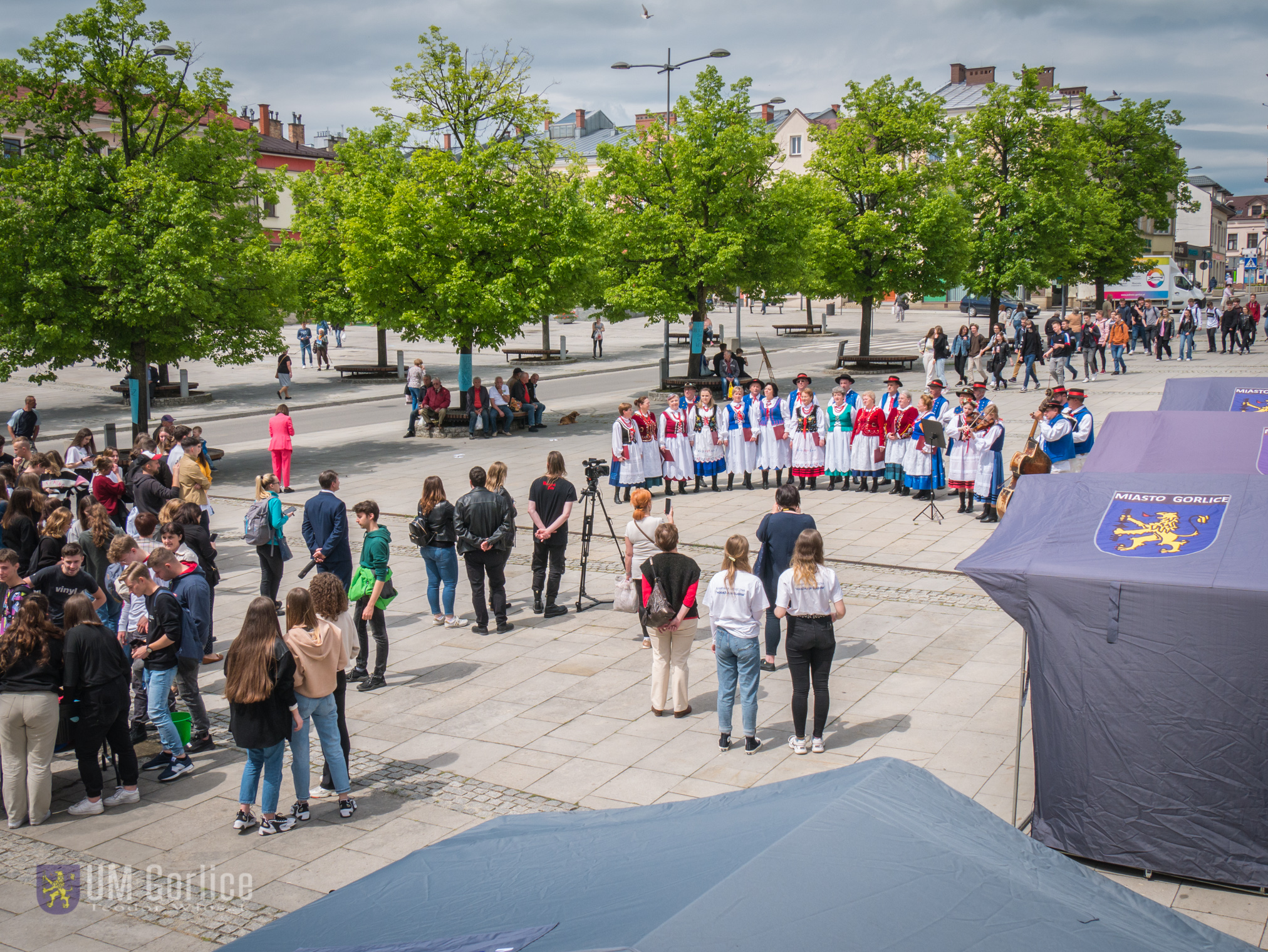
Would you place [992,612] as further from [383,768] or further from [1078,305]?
[1078,305]

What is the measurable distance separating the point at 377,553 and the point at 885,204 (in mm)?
26105

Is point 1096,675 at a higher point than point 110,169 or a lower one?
lower

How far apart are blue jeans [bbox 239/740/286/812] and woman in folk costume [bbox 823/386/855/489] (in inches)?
472

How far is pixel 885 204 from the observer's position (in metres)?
31.8

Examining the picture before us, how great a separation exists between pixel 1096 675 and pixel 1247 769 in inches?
34.2

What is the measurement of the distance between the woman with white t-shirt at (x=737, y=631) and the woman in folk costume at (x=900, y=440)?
30.4 feet

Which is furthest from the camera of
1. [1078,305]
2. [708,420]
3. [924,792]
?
[1078,305]

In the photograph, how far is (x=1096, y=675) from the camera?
609 centimetres

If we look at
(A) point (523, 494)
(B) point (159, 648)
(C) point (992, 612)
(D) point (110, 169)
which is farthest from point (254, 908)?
(D) point (110, 169)

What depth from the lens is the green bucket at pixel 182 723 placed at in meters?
8.17

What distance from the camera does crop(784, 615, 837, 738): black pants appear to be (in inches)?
305

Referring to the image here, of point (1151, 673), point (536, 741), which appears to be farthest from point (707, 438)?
point (1151, 673)

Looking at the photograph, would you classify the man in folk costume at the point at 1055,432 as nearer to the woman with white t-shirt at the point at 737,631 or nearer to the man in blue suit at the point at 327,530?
the woman with white t-shirt at the point at 737,631

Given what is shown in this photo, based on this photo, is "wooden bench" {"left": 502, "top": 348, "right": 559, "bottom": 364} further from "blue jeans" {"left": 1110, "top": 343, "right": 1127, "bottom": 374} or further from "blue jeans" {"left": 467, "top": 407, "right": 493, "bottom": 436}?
"blue jeans" {"left": 1110, "top": 343, "right": 1127, "bottom": 374}
